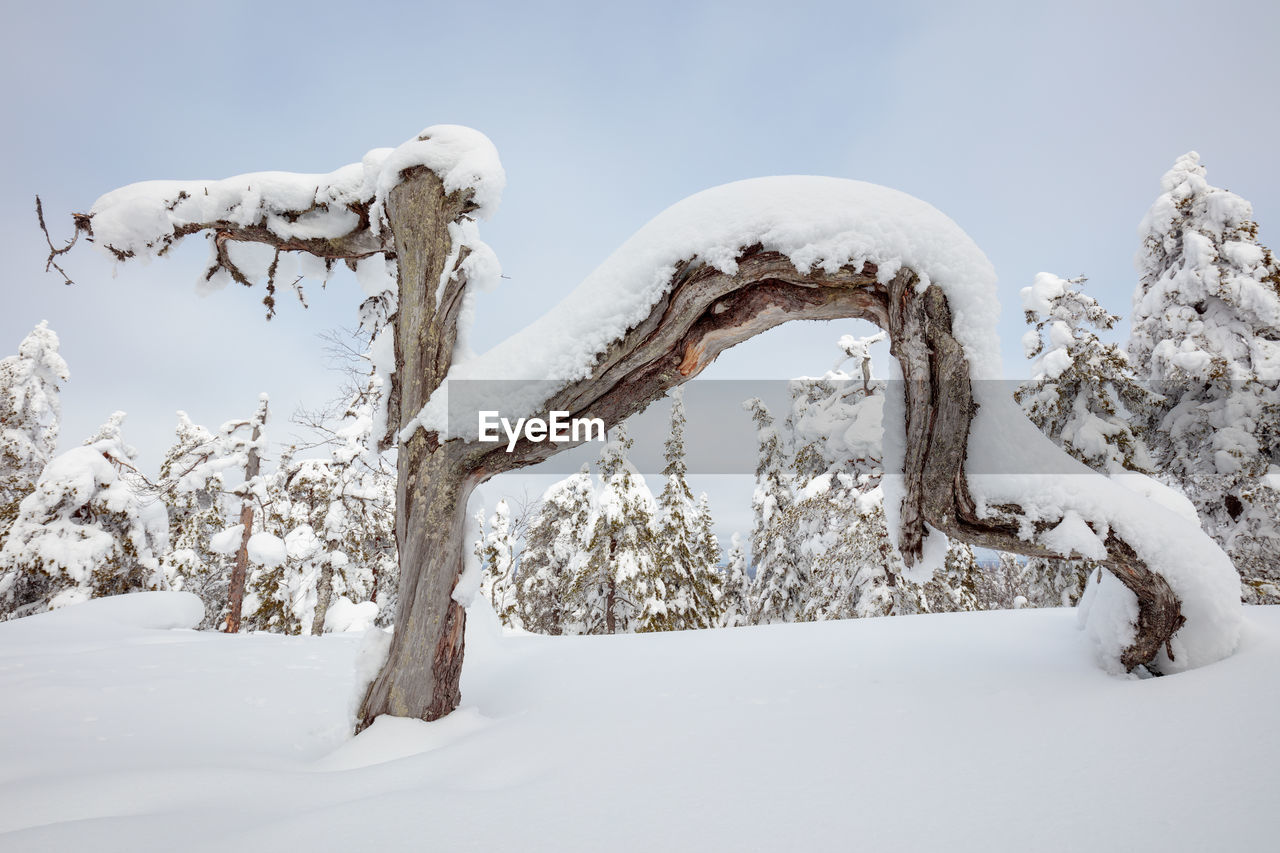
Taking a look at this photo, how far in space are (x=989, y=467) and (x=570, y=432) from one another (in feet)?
8.75

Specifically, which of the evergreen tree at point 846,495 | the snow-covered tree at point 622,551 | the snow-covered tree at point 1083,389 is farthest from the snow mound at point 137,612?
the snow-covered tree at point 1083,389

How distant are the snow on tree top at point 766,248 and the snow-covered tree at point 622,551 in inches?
519

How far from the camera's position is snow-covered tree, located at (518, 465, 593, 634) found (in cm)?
2114

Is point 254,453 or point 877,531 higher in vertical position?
point 254,453

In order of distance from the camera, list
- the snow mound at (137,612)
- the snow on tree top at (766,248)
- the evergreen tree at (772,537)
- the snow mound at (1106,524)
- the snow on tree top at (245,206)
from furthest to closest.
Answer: the evergreen tree at (772,537) → the snow mound at (137,612) → the snow on tree top at (245,206) → the snow on tree top at (766,248) → the snow mound at (1106,524)

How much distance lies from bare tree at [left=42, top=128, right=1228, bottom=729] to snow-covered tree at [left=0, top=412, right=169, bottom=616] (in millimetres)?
13287

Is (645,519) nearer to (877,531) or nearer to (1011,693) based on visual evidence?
(877,531)

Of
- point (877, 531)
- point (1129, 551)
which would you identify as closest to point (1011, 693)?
point (1129, 551)

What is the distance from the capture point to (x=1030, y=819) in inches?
71.2

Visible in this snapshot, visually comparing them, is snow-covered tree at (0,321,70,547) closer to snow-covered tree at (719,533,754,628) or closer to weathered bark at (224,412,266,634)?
weathered bark at (224,412,266,634)

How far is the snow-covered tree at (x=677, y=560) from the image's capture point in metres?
17.6

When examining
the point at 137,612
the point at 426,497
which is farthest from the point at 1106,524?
the point at 137,612

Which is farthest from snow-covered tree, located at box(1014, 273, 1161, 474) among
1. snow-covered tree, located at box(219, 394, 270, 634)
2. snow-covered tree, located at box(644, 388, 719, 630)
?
snow-covered tree, located at box(219, 394, 270, 634)

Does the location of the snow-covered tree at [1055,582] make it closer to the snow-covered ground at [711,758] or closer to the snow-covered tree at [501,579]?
the snow-covered ground at [711,758]
